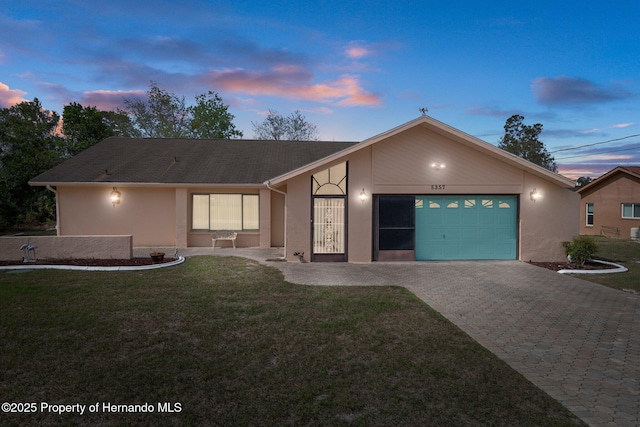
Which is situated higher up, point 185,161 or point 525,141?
point 525,141

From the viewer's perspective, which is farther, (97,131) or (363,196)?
(97,131)

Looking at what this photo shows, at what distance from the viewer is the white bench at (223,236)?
16.2 metres

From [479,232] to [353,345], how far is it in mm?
9833

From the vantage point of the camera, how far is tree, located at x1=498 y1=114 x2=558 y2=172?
5088 centimetres

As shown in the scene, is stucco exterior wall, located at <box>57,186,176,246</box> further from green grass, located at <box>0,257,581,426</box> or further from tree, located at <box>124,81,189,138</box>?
tree, located at <box>124,81,189,138</box>

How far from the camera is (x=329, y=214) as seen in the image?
518 inches

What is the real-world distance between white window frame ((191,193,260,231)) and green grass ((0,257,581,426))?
815cm

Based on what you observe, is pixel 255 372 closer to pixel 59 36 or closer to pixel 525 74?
pixel 59 36

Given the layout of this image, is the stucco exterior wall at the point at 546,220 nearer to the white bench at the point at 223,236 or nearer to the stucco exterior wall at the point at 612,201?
the white bench at the point at 223,236

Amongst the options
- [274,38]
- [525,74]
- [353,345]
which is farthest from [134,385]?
[525,74]

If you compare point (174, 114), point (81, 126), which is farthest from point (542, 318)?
point (174, 114)

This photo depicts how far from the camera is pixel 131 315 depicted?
6914 mm

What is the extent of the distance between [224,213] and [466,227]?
403 inches

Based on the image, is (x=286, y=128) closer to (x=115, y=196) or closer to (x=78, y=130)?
(x=78, y=130)
